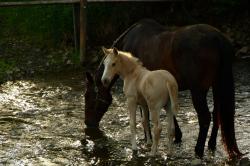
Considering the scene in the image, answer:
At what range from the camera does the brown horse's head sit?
8156mm

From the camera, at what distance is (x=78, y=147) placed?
760cm

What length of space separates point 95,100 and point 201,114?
6.90ft

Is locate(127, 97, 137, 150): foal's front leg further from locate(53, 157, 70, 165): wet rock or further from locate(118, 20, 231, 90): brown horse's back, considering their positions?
locate(53, 157, 70, 165): wet rock

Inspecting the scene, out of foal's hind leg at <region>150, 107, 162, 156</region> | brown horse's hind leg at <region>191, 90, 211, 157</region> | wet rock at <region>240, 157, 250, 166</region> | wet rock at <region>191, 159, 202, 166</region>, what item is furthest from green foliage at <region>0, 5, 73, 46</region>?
wet rock at <region>240, 157, 250, 166</region>

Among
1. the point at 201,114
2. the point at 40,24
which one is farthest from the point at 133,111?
the point at 40,24

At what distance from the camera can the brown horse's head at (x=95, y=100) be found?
8156 mm

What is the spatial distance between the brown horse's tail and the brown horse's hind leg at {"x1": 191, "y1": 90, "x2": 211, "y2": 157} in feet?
0.68

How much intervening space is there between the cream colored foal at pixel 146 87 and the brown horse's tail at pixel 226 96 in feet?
2.01

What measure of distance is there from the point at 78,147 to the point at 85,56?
571 centimetres

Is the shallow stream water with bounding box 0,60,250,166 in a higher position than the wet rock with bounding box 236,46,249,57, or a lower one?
lower

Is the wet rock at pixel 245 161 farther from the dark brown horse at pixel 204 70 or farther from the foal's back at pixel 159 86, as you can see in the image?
the foal's back at pixel 159 86

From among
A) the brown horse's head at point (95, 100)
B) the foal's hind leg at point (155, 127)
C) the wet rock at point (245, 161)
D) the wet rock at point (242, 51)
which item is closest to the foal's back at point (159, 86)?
the foal's hind leg at point (155, 127)

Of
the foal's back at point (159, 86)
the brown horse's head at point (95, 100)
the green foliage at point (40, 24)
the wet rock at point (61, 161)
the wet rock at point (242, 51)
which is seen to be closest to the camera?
the foal's back at point (159, 86)

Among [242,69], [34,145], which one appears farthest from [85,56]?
[34,145]
